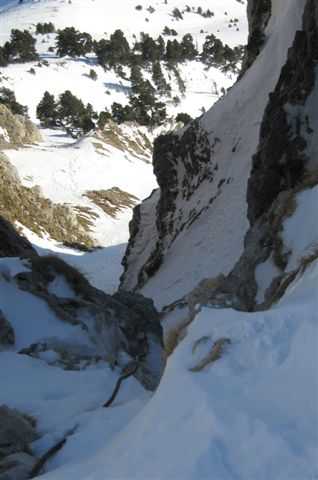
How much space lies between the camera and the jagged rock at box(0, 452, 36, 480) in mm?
5742

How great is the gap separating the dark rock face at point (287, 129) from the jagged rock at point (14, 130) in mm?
51420

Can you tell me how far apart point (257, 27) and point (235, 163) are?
34.2 ft

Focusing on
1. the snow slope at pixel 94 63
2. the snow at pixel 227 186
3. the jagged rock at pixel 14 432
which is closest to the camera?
the jagged rock at pixel 14 432

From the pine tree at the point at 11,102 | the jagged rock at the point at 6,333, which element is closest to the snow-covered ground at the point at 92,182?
the jagged rock at the point at 6,333

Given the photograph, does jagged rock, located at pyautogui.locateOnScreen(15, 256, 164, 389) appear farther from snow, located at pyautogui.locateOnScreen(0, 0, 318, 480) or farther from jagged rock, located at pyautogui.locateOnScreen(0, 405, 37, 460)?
jagged rock, located at pyautogui.locateOnScreen(0, 405, 37, 460)

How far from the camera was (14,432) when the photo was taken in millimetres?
6664

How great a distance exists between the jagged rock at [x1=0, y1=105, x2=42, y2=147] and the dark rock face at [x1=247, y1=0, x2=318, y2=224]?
5142cm

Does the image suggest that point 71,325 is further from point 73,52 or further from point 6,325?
point 73,52

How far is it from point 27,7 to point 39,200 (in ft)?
614

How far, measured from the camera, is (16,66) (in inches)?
4658

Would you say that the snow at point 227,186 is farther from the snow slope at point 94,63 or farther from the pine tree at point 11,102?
the snow slope at point 94,63

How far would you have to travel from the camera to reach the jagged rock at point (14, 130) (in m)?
62.4

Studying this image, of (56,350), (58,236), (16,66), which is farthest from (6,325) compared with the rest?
(16,66)

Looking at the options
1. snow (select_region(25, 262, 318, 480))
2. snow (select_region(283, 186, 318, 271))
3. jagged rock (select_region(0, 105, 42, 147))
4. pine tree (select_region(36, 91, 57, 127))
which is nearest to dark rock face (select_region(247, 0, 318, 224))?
snow (select_region(283, 186, 318, 271))
